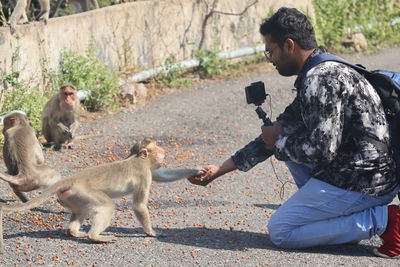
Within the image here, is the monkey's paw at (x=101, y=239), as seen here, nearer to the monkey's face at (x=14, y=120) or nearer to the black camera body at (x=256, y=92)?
the black camera body at (x=256, y=92)

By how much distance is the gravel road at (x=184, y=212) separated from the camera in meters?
4.78

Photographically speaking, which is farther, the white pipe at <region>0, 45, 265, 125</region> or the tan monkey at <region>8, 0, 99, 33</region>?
the white pipe at <region>0, 45, 265, 125</region>

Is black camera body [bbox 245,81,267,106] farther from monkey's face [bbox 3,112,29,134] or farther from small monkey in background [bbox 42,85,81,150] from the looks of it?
small monkey in background [bbox 42,85,81,150]

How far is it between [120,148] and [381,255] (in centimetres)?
372

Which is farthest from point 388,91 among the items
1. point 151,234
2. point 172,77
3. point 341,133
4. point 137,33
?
point 137,33

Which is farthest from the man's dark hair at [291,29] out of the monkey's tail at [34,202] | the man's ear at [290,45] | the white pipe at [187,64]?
the white pipe at [187,64]

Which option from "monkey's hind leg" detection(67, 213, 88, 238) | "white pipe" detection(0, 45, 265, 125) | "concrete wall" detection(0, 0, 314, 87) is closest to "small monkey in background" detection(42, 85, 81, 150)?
"concrete wall" detection(0, 0, 314, 87)

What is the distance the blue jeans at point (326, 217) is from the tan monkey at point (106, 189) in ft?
2.67

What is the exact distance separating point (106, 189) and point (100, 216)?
0.85 ft

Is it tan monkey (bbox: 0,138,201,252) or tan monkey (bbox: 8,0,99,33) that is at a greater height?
tan monkey (bbox: 8,0,99,33)

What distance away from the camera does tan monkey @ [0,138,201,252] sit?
498 centimetres

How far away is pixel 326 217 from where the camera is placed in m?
4.93

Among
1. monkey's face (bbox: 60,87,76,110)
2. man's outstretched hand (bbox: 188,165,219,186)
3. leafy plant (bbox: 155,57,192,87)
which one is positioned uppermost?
man's outstretched hand (bbox: 188,165,219,186)

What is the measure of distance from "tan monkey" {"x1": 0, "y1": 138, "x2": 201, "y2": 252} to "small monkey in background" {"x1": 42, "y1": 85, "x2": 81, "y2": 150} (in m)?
2.75
